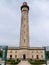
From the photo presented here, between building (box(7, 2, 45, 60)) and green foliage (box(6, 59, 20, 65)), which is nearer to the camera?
green foliage (box(6, 59, 20, 65))

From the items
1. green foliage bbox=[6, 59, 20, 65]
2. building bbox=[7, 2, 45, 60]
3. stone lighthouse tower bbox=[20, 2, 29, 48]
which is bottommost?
green foliage bbox=[6, 59, 20, 65]

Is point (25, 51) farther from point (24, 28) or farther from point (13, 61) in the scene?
point (24, 28)

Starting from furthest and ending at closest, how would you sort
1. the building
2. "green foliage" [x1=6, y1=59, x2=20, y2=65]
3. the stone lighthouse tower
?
the stone lighthouse tower < the building < "green foliage" [x1=6, y1=59, x2=20, y2=65]

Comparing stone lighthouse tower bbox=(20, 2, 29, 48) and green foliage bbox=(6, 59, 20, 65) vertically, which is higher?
stone lighthouse tower bbox=(20, 2, 29, 48)

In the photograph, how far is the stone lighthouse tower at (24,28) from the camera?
46634mm

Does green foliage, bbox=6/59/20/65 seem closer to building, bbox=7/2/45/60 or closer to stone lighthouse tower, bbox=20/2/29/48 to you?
building, bbox=7/2/45/60

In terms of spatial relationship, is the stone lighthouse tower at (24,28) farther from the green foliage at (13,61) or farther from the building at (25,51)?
the green foliage at (13,61)

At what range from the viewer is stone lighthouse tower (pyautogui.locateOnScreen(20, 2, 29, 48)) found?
46.6m

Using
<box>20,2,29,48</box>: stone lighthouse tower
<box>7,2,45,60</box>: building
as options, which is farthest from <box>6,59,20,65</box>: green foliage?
<box>20,2,29,48</box>: stone lighthouse tower

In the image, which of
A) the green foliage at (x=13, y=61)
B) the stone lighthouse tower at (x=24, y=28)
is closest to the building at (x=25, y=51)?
the stone lighthouse tower at (x=24, y=28)

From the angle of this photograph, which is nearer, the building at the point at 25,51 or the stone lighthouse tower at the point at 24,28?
the building at the point at 25,51

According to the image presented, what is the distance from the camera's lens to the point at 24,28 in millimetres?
48562

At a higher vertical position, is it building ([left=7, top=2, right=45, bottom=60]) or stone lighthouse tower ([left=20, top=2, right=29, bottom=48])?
stone lighthouse tower ([left=20, top=2, right=29, bottom=48])

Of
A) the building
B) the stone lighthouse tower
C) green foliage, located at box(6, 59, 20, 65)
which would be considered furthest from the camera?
the stone lighthouse tower
